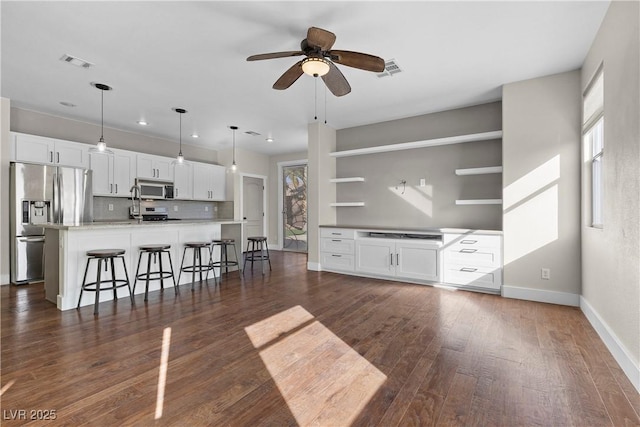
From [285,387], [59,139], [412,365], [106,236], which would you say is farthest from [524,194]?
[59,139]

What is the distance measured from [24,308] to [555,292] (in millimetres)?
6114

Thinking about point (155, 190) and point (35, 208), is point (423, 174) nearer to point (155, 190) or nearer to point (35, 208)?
point (155, 190)

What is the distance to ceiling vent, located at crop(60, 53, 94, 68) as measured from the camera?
3199mm

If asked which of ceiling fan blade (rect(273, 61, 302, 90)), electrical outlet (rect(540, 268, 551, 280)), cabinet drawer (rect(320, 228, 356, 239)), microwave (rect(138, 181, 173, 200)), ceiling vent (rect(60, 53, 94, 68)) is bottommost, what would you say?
electrical outlet (rect(540, 268, 551, 280))

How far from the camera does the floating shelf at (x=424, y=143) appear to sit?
4.25 metres

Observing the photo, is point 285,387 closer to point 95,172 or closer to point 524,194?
point 524,194

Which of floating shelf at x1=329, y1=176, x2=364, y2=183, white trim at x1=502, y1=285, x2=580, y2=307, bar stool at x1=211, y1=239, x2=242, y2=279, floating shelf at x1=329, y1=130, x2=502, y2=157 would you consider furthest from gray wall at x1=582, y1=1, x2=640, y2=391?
bar stool at x1=211, y1=239, x2=242, y2=279

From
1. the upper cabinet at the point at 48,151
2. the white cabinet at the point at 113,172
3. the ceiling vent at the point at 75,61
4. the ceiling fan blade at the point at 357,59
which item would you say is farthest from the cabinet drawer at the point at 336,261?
the upper cabinet at the point at 48,151

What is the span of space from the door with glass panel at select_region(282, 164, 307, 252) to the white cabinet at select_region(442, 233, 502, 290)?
4.44 m

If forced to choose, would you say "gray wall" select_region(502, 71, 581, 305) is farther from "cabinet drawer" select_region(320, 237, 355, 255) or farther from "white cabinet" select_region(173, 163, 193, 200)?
"white cabinet" select_region(173, 163, 193, 200)

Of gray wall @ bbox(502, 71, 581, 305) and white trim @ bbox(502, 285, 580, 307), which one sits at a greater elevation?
gray wall @ bbox(502, 71, 581, 305)

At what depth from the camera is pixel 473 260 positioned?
163 inches

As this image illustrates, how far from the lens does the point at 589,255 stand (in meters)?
3.08

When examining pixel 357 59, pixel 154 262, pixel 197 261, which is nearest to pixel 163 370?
pixel 154 262
